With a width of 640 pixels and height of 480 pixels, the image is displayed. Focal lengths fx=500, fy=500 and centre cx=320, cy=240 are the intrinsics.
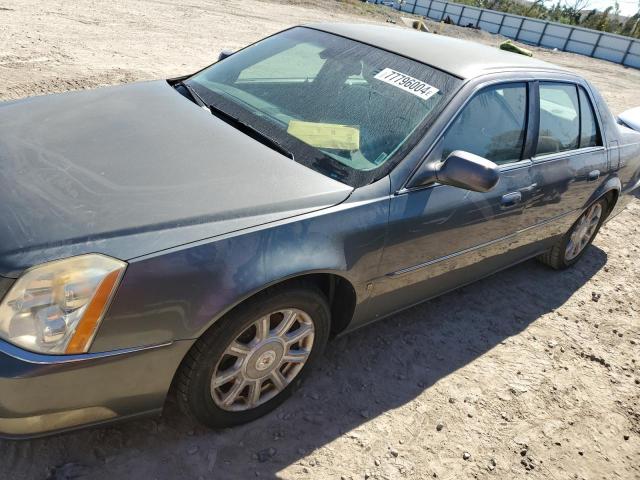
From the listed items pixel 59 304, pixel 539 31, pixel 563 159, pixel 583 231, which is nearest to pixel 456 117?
pixel 563 159

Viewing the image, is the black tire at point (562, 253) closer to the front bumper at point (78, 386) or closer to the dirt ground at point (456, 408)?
the dirt ground at point (456, 408)

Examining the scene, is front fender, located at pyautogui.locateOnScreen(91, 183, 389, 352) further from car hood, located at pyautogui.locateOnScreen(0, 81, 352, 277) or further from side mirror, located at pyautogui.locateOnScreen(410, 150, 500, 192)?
side mirror, located at pyautogui.locateOnScreen(410, 150, 500, 192)

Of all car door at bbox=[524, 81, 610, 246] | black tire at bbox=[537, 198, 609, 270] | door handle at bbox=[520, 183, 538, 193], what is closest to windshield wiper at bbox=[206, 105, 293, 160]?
door handle at bbox=[520, 183, 538, 193]

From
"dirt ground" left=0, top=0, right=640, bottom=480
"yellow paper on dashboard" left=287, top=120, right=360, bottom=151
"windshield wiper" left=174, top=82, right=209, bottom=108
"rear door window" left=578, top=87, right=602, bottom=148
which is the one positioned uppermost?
"rear door window" left=578, top=87, right=602, bottom=148

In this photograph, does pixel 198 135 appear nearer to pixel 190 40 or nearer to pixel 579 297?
pixel 579 297

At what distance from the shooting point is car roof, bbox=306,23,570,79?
9.05 feet

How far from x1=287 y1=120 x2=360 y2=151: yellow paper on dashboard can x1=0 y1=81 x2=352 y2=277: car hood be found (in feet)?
0.66

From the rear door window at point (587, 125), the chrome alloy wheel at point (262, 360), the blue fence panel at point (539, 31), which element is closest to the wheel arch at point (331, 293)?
the chrome alloy wheel at point (262, 360)

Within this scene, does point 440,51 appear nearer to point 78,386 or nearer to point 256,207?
point 256,207

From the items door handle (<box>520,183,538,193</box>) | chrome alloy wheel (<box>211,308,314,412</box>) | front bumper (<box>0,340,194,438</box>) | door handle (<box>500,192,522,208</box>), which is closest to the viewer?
front bumper (<box>0,340,194,438</box>)

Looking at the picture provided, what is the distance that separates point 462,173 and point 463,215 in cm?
42

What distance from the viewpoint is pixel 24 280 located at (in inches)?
61.7

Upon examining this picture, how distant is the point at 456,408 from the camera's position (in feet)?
8.81

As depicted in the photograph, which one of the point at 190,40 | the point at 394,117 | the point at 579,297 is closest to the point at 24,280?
the point at 394,117
